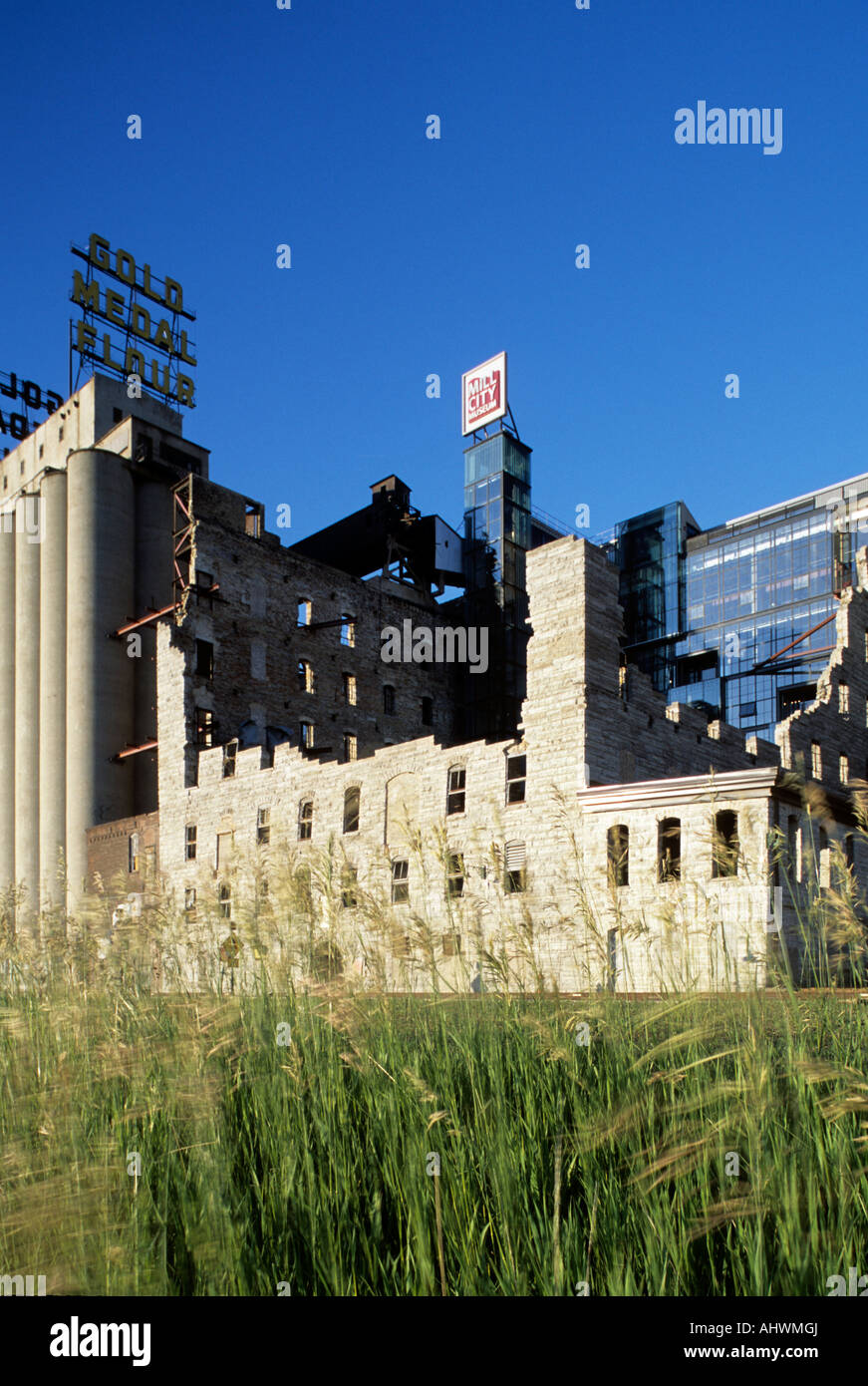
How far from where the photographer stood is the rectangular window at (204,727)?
35375mm

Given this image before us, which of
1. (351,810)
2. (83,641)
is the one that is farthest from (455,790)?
(83,641)

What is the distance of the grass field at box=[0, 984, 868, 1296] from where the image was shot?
3.21 metres

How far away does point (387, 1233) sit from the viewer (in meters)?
3.86

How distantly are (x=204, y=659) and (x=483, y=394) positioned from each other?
76.0ft

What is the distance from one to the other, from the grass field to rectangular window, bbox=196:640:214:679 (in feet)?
105

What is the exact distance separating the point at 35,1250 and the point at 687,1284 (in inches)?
82.9

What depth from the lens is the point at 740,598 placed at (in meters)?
58.5

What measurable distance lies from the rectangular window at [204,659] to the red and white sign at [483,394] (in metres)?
21.2

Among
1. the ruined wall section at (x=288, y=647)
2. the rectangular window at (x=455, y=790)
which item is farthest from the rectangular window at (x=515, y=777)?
the ruined wall section at (x=288, y=647)

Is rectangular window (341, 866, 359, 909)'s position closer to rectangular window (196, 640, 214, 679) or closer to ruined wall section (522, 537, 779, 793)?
ruined wall section (522, 537, 779, 793)

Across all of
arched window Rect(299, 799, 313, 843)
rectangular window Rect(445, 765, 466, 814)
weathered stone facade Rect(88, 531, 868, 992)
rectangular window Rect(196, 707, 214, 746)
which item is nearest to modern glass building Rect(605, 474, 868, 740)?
weathered stone facade Rect(88, 531, 868, 992)

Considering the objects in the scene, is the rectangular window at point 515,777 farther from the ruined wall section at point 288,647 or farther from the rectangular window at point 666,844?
the ruined wall section at point 288,647

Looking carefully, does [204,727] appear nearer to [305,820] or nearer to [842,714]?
[305,820]

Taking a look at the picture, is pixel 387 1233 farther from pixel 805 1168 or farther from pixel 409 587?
Answer: pixel 409 587
